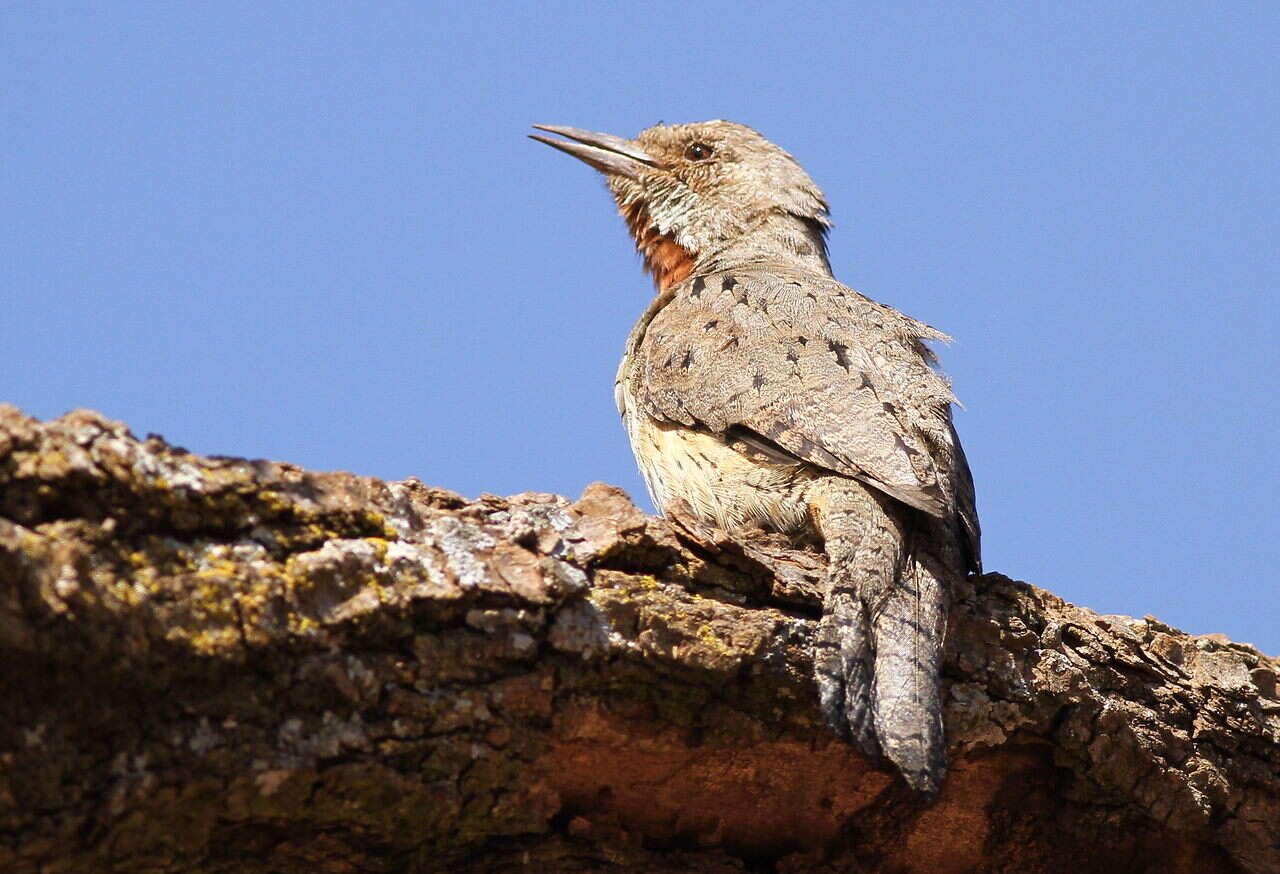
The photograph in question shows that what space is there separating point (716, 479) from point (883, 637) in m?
1.52

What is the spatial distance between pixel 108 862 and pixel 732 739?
2048mm

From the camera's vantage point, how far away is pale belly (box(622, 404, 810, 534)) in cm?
600

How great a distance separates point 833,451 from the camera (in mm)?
5844

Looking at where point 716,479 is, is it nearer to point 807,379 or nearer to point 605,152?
point 807,379

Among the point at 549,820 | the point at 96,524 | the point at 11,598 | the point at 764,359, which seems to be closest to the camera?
the point at 11,598

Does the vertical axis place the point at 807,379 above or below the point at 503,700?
above

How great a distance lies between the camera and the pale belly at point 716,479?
600cm

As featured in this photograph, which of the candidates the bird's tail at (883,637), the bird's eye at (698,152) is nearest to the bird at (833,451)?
the bird's tail at (883,637)

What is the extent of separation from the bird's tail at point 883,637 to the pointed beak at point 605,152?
4585mm

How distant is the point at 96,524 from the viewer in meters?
3.78

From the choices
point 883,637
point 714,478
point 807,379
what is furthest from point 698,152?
point 883,637

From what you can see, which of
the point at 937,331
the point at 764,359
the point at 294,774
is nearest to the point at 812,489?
the point at 764,359

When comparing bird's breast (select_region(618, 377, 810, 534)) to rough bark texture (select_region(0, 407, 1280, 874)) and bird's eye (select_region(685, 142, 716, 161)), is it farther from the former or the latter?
bird's eye (select_region(685, 142, 716, 161))

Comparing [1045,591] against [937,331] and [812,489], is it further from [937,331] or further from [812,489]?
[937,331]
